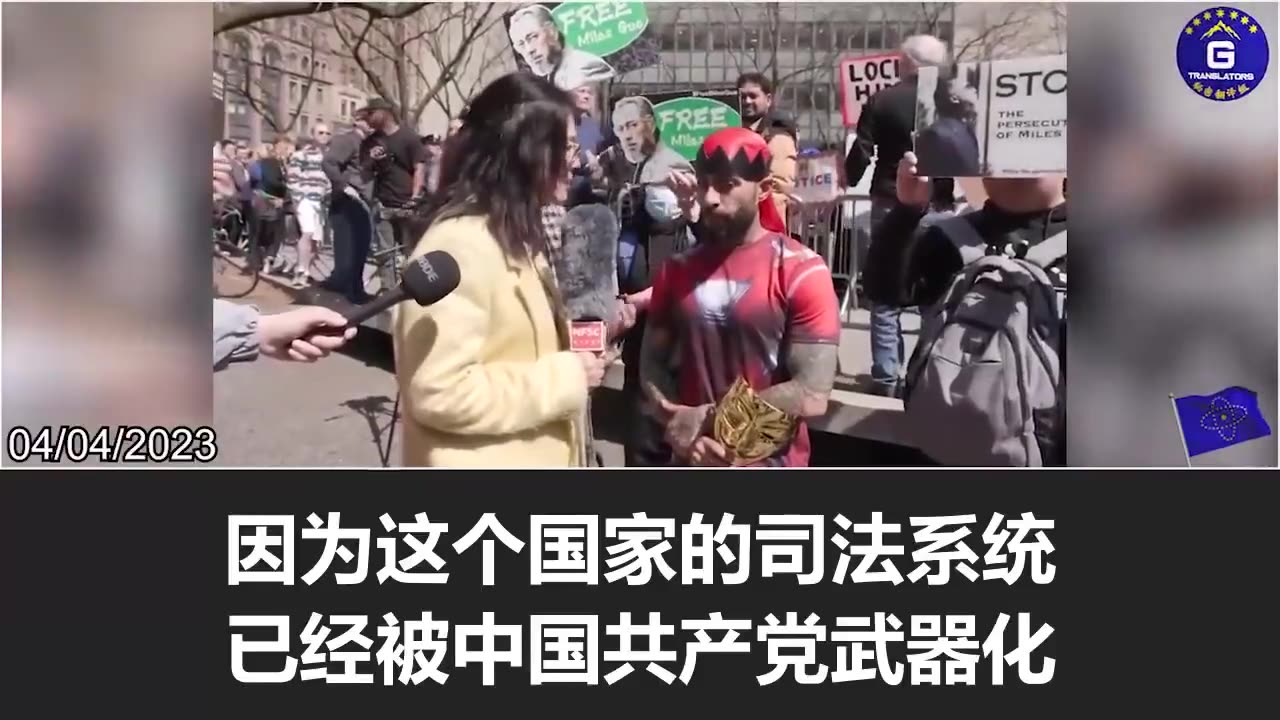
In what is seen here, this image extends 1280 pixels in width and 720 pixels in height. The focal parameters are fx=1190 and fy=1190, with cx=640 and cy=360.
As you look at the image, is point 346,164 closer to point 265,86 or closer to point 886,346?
point 265,86

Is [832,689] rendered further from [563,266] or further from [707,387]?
[563,266]

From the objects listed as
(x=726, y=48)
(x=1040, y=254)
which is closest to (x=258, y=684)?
(x=726, y=48)

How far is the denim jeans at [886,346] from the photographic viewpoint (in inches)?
121

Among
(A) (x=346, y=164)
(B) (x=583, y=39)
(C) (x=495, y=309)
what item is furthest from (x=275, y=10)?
(C) (x=495, y=309)

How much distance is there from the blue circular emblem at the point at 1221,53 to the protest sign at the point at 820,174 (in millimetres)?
907

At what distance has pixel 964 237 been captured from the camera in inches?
120

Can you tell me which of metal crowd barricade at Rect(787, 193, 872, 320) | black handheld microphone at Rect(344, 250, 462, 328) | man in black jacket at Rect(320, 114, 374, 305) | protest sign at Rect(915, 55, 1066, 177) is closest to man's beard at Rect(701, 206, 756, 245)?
metal crowd barricade at Rect(787, 193, 872, 320)

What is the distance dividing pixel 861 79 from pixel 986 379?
0.84 m

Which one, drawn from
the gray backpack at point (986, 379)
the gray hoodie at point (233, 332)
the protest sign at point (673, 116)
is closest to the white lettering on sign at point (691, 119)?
the protest sign at point (673, 116)

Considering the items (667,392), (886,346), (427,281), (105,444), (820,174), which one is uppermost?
(820,174)

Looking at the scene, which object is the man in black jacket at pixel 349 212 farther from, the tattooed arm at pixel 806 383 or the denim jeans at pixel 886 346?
the denim jeans at pixel 886 346

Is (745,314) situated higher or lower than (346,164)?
lower

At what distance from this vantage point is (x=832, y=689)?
308cm

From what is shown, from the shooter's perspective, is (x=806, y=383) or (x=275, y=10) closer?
(x=275, y=10)
